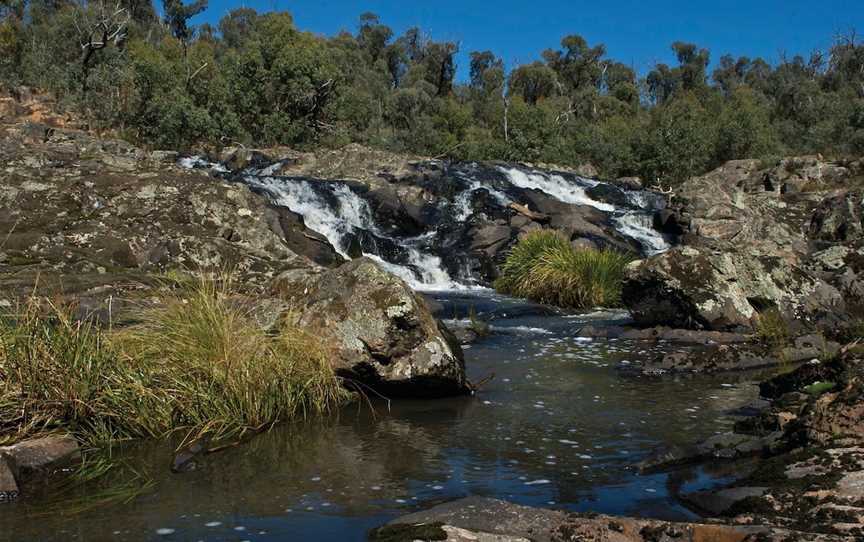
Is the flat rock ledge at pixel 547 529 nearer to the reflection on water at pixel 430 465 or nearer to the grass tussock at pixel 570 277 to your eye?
the reflection on water at pixel 430 465

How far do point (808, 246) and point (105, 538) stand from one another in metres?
23.1

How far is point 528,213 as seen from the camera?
28406 millimetres

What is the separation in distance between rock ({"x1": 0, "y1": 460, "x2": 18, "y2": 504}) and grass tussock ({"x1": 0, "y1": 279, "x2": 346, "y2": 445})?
649 millimetres

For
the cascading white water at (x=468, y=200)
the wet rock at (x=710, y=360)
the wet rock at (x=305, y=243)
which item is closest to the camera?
the wet rock at (x=710, y=360)


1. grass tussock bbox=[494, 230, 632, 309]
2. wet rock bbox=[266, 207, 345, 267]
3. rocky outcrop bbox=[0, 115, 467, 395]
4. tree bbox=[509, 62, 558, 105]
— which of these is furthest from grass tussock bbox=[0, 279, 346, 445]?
tree bbox=[509, 62, 558, 105]

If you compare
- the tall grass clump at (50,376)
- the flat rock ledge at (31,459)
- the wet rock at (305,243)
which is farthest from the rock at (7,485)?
the wet rock at (305,243)

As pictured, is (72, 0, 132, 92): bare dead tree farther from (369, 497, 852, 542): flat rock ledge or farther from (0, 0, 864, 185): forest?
(369, 497, 852, 542): flat rock ledge

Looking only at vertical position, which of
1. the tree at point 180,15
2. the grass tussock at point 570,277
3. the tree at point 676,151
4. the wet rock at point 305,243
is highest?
the tree at point 180,15

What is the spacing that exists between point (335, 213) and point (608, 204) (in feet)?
45.3

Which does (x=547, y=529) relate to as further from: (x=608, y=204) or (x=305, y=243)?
(x=608, y=204)

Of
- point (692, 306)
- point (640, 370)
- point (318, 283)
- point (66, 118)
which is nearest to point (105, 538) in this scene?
point (318, 283)

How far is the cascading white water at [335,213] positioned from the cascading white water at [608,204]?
781 centimetres

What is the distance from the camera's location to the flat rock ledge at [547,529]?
4.08 meters

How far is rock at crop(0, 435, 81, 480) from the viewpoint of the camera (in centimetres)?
599
